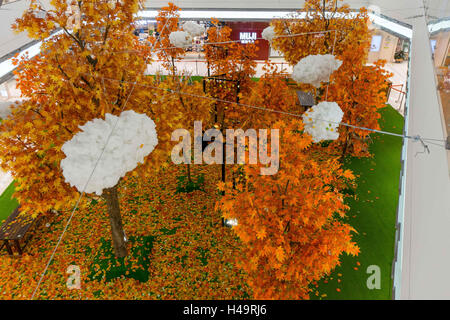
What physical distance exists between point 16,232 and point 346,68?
479 inches

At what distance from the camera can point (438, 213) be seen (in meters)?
2.41

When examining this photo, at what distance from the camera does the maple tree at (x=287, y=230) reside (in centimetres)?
586

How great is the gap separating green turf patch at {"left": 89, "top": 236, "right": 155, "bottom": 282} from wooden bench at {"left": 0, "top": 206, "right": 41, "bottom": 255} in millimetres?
2163

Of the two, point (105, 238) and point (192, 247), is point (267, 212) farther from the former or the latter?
point (105, 238)

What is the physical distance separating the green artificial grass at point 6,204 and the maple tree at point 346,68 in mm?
11444

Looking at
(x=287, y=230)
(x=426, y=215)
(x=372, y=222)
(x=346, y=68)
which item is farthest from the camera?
(x=346, y=68)

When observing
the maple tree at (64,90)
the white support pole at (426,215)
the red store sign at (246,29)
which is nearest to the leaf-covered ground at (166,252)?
the maple tree at (64,90)

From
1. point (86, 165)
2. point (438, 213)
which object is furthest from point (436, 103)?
point (86, 165)

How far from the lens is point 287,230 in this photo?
6.32m

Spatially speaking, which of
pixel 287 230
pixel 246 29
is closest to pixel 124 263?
pixel 287 230

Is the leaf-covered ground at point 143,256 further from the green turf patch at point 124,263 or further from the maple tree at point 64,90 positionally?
the maple tree at point 64,90

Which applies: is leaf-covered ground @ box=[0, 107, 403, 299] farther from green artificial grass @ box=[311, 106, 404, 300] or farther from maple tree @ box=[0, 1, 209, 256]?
maple tree @ box=[0, 1, 209, 256]

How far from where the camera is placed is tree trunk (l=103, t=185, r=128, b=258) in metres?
7.15

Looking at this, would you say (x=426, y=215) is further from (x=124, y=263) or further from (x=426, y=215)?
(x=124, y=263)
